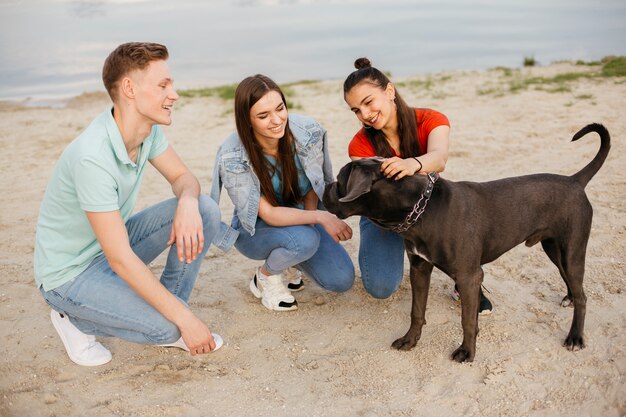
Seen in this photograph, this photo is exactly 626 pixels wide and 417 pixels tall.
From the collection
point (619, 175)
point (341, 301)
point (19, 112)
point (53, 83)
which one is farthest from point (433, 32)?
point (341, 301)

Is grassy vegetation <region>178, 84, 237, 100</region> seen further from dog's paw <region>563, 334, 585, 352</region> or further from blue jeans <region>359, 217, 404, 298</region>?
dog's paw <region>563, 334, 585, 352</region>

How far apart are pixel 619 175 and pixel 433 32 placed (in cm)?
1603

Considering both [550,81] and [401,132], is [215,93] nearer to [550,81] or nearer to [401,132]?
[550,81]

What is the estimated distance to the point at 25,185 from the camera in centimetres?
700

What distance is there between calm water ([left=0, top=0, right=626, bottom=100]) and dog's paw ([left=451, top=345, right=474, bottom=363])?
11.0 m

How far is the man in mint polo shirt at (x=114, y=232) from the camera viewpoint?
3150 mm

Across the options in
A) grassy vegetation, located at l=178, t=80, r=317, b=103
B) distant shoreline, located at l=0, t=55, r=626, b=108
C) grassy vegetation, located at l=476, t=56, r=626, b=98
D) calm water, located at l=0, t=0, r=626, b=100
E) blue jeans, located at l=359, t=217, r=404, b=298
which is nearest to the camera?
blue jeans, located at l=359, t=217, r=404, b=298

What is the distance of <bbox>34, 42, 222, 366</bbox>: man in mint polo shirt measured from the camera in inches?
124

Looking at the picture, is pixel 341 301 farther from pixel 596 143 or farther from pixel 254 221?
pixel 596 143

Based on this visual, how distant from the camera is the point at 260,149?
408cm

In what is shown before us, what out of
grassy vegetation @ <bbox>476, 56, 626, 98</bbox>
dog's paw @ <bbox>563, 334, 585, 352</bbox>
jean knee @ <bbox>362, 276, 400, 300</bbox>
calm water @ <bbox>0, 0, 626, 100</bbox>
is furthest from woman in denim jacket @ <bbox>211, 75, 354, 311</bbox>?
calm water @ <bbox>0, 0, 626, 100</bbox>

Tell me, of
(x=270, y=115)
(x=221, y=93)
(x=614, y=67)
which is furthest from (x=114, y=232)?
(x=614, y=67)

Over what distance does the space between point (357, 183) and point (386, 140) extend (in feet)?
2.77

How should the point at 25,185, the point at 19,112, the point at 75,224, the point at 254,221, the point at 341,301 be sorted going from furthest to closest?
the point at 19,112, the point at 25,185, the point at 341,301, the point at 254,221, the point at 75,224
